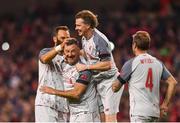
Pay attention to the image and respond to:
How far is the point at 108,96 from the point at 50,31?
462 inches

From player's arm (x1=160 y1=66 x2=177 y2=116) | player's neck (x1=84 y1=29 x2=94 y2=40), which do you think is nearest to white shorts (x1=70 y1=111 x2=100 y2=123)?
player's neck (x1=84 y1=29 x2=94 y2=40)

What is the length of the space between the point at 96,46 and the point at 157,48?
366 inches

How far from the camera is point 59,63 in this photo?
33.7ft

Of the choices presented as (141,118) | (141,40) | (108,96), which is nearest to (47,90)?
(108,96)

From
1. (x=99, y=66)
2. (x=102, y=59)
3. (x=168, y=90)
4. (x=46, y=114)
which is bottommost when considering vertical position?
(x=46, y=114)

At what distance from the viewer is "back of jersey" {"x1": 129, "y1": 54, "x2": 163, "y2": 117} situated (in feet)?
29.7

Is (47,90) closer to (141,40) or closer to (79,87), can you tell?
(79,87)

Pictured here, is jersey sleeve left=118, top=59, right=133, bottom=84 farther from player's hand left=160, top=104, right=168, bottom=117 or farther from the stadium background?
the stadium background

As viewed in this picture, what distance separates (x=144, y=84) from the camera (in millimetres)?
9039

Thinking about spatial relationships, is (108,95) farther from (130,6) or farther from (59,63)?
(130,6)


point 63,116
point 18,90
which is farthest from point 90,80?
point 18,90

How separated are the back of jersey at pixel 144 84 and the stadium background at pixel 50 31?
21.5 feet

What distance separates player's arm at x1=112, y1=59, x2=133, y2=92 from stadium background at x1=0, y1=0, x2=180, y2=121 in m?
6.57

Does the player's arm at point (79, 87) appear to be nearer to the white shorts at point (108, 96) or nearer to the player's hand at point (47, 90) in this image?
the player's hand at point (47, 90)
